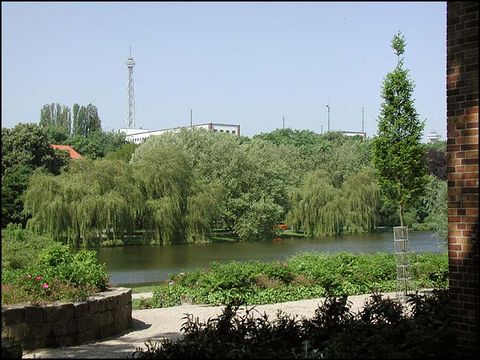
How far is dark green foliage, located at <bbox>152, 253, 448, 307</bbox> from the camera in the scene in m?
11.9

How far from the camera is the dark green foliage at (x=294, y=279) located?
11906 millimetres

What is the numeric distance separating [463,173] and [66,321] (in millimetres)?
4945

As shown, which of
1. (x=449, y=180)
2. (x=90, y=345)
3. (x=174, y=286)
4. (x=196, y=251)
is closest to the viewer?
(x=449, y=180)

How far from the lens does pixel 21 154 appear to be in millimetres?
31359

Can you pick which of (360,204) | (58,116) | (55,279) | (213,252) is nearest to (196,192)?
(213,252)

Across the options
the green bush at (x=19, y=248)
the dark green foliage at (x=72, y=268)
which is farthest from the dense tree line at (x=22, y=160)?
the dark green foliage at (x=72, y=268)

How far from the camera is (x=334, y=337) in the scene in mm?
5492

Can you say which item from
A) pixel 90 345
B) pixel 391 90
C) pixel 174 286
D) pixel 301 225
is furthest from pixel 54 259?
pixel 301 225

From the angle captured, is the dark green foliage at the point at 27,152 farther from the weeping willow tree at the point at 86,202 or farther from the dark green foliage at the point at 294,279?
the dark green foliage at the point at 294,279

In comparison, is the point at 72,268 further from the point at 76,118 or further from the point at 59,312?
the point at 76,118

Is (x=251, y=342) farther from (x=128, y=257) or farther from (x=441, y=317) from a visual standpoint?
(x=128, y=257)

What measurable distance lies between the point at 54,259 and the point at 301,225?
84.6ft

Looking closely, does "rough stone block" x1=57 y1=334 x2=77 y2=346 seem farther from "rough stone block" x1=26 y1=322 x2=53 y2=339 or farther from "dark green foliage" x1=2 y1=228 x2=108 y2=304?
"dark green foliage" x1=2 y1=228 x2=108 y2=304

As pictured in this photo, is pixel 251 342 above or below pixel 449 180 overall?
below
